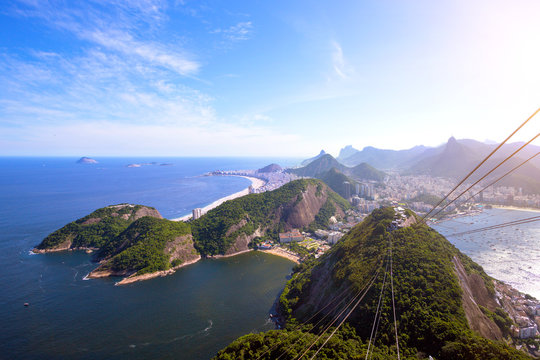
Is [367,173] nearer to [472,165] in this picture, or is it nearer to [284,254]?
[472,165]

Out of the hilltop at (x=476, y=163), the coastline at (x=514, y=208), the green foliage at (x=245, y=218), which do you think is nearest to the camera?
the green foliage at (x=245, y=218)

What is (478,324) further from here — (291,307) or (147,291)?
(147,291)

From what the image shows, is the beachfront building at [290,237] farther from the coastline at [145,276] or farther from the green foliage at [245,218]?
the coastline at [145,276]

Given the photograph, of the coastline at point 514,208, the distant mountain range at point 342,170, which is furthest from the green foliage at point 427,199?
the distant mountain range at point 342,170

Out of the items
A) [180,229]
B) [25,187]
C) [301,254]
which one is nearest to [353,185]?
[301,254]

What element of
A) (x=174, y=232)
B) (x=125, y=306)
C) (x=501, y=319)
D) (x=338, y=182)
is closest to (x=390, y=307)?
(x=501, y=319)

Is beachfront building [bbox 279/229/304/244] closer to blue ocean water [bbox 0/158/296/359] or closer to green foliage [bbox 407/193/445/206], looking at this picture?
blue ocean water [bbox 0/158/296/359]
